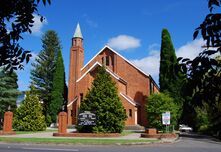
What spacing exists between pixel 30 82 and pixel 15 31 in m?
62.2

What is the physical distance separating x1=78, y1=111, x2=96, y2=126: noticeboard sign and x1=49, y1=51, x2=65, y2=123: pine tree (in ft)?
88.6

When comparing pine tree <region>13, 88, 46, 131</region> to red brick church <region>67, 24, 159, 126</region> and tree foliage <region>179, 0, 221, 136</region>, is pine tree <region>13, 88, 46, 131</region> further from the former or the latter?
tree foliage <region>179, 0, 221, 136</region>

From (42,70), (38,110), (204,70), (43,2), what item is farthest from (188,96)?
(42,70)

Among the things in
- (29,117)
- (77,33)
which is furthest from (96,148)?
(77,33)

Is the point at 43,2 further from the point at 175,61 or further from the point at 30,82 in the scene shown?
the point at 30,82

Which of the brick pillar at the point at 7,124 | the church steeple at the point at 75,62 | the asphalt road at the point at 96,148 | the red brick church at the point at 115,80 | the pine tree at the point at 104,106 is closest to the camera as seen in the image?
the asphalt road at the point at 96,148

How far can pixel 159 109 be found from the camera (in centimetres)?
3353

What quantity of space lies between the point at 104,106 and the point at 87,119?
2.15 meters

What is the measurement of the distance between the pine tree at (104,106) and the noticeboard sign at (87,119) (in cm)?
46

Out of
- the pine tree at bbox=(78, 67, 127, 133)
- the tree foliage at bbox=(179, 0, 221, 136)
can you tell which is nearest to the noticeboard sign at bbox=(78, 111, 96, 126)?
the pine tree at bbox=(78, 67, 127, 133)

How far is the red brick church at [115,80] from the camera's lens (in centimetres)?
4828

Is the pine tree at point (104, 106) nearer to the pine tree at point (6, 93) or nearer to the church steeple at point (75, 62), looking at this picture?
the pine tree at point (6, 93)

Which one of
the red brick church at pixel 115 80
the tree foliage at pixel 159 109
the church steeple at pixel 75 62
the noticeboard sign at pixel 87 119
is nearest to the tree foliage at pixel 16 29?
the noticeboard sign at pixel 87 119

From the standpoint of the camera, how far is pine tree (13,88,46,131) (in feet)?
131
